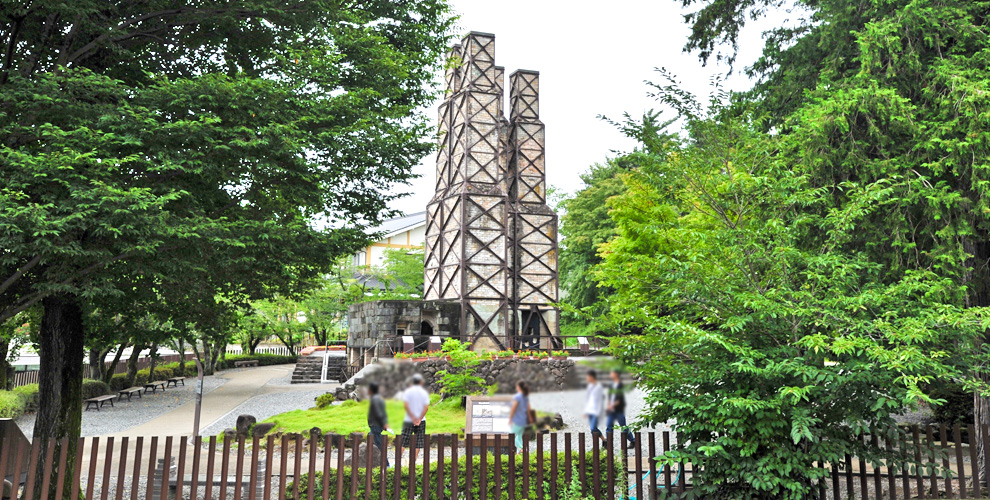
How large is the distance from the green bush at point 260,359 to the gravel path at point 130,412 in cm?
983

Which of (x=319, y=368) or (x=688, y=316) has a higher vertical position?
(x=688, y=316)

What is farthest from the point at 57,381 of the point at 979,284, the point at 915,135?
the point at 979,284

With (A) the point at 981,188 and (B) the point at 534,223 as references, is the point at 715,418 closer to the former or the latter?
(A) the point at 981,188

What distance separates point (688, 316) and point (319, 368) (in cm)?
2599

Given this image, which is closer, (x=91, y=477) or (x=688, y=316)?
(x=91, y=477)

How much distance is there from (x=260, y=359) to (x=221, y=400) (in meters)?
19.7

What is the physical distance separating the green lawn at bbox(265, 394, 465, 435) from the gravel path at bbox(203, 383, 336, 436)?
2.18 meters

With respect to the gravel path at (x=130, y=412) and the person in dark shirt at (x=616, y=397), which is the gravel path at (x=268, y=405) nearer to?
the gravel path at (x=130, y=412)

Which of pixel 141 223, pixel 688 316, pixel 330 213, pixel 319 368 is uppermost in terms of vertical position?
pixel 330 213

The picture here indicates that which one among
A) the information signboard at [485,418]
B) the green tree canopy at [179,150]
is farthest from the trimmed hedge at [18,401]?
the information signboard at [485,418]

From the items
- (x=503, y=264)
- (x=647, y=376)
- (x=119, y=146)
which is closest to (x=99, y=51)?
(x=119, y=146)

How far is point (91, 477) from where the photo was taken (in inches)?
277

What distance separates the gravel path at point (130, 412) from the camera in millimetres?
18516

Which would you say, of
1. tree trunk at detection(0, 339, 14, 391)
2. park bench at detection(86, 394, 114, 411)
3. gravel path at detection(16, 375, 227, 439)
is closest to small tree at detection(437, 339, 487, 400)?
gravel path at detection(16, 375, 227, 439)
